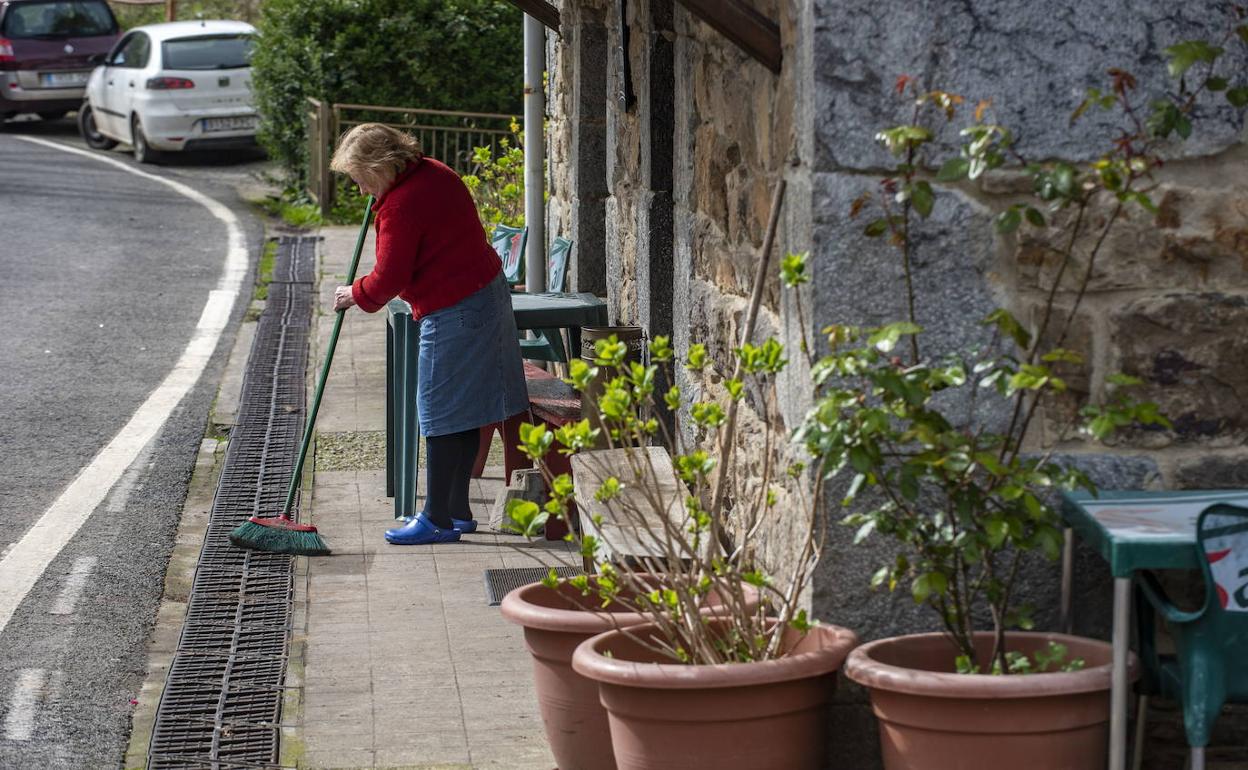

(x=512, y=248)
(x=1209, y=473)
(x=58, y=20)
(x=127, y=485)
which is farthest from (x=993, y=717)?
(x=58, y=20)

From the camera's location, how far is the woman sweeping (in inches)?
245

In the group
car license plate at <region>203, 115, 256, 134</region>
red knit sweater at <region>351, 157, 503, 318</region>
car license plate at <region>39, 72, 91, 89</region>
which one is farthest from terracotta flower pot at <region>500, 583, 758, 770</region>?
car license plate at <region>39, 72, 91, 89</region>

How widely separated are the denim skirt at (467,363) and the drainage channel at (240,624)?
2.72 feet

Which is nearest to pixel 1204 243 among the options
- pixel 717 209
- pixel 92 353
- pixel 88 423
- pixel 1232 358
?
pixel 1232 358

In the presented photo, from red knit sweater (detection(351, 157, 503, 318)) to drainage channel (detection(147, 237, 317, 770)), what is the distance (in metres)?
1.12

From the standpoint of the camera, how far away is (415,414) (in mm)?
6930

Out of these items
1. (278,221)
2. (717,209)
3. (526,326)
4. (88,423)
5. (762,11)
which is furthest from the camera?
(278,221)

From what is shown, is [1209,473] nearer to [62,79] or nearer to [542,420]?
[542,420]

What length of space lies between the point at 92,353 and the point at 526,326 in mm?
4038

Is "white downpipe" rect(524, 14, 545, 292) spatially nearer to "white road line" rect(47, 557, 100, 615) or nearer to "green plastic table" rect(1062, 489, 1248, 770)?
"white road line" rect(47, 557, 100, 615)

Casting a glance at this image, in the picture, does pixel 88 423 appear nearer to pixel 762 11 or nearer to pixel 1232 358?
pixel 762 11

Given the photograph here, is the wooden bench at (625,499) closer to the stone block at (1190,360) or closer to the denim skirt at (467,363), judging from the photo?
the denim skirt at (467,363)

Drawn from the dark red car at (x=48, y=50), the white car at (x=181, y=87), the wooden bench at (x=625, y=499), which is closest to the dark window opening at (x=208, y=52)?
the white car at (x=181, y=87)

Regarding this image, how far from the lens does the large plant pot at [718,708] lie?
3652 mm
